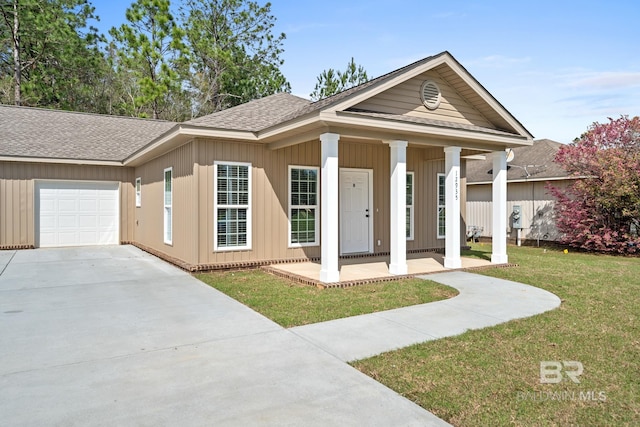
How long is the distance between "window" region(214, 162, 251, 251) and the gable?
2910mm

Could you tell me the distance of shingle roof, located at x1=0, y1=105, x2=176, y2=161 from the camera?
12.9 meters

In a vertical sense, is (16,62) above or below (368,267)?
above

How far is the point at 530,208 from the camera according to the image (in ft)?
51.3

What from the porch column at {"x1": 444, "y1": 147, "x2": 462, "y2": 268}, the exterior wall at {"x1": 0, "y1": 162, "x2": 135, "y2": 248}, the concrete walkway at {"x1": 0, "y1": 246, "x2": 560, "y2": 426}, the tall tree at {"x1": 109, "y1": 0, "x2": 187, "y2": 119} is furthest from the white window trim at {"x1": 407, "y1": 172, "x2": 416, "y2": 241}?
the tall tree at {"x1": 109, "y1": 0, "x2": 187, "y2": 119}

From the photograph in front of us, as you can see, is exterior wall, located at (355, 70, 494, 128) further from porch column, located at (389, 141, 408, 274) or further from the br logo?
the br logo

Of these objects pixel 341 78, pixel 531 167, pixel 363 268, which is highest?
pixel 341 78

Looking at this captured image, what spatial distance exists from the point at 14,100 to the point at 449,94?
2335cm

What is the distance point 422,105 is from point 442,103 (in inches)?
24.0

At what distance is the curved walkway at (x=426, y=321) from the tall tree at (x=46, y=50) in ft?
80.3

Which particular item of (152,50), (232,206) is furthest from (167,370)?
(152,50)

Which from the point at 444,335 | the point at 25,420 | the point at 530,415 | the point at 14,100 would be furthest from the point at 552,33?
the point at 14,100

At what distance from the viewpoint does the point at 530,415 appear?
9.59 feet

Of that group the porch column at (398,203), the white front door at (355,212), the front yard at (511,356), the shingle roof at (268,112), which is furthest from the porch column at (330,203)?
the white front door at (355,212)

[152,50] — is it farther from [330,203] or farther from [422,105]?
[330,203]
